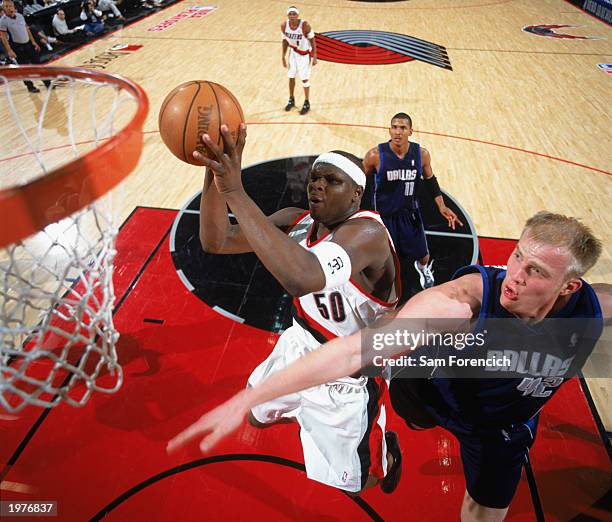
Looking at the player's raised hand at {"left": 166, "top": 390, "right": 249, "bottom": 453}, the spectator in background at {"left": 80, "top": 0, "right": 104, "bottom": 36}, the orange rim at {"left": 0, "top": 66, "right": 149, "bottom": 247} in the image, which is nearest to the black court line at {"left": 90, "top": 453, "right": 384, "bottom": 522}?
the player's raised hand at {"left": 166, "top": 390, "right": 249, "bottom": 453}

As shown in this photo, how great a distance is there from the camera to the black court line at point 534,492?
2846mm

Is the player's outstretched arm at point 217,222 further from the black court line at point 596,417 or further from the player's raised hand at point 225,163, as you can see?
the black court line at point 596,417

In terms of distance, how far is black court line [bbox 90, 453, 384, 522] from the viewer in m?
2.81

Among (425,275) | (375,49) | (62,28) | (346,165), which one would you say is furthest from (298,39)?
(62,28)

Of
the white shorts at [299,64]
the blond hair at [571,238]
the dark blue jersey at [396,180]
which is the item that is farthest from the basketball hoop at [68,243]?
the white shorts at [299,64]

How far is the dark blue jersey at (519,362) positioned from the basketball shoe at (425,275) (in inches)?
82.2

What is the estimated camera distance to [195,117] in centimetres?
213

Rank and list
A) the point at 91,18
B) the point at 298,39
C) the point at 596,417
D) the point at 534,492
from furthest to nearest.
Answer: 1. the point at 91,18
2. the point at 298,39
3. the point at 596,417
4. the point at 534,492

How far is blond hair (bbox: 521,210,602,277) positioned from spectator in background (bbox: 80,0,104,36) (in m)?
14.7

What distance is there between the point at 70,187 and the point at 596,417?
377cm

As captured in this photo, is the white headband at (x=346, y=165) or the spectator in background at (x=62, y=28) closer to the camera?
the white headband at (x=346, y=165)

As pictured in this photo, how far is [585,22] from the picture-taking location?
592 inches

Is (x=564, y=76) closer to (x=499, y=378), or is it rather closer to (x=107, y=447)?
(x=499, y=378)

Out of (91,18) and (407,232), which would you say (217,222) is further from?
(91,18)
